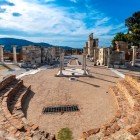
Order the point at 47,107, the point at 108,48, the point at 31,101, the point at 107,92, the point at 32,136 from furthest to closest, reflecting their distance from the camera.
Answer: the point at 108,48, the point at 107,92, the point at 31,101, the point at 47,107, the point at 32,136

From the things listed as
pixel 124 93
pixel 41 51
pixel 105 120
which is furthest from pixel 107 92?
pixel 41 51

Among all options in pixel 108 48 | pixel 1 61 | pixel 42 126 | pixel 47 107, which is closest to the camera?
pixel 42 126

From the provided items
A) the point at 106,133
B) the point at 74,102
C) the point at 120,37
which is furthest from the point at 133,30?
the point at 106,133

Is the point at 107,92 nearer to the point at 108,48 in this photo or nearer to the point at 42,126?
the point at 42,126

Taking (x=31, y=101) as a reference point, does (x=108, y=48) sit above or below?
above

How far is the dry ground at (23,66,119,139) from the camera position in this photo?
39.9 feet

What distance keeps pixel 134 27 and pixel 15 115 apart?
1720 inches

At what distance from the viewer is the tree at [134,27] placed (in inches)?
1994

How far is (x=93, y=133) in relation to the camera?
375 inches

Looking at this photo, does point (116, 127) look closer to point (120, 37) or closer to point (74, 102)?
point (74, 102)

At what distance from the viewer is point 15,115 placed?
12086 millimetres

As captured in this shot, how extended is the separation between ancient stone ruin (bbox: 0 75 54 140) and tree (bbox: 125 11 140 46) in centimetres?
3524

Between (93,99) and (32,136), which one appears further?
(93,99)

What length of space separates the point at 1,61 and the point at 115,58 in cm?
1637
